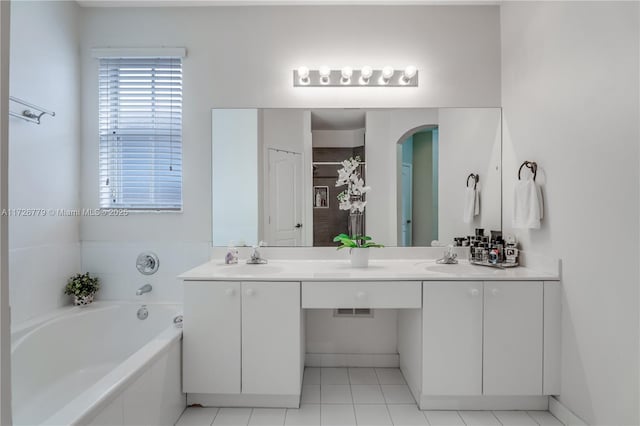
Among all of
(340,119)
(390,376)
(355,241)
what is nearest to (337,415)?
(390,376)

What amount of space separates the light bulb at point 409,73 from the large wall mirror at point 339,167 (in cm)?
22

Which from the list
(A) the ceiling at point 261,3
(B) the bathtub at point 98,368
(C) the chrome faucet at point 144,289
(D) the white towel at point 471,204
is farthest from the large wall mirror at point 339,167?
(B) the bathtub at point 98,368

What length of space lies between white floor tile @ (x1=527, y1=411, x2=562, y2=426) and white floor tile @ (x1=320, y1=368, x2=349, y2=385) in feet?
3.54

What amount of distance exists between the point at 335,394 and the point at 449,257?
45.3 inches

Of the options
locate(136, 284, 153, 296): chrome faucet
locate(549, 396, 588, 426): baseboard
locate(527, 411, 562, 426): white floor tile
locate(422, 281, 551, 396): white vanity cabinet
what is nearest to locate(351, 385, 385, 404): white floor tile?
locate(422, 281, 551, 396): white vanity cabinet

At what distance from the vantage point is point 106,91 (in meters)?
2.53

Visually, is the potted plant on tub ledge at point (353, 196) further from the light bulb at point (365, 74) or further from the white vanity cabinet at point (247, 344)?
the white vanity cabinet at point (247, 344)

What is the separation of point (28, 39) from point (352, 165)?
2148 mm

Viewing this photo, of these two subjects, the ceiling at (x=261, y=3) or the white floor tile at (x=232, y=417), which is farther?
the ceiling at (x=261, y=3)

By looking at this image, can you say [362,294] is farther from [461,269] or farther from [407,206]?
[407,206]

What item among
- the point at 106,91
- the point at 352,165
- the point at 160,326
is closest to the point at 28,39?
the point at 106,91

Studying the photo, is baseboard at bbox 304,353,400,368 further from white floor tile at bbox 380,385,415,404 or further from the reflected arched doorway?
the reflected arched doorway

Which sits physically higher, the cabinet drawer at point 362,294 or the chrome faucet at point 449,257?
the chrome faucet at point 449,257

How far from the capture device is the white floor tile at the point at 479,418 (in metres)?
1.88
